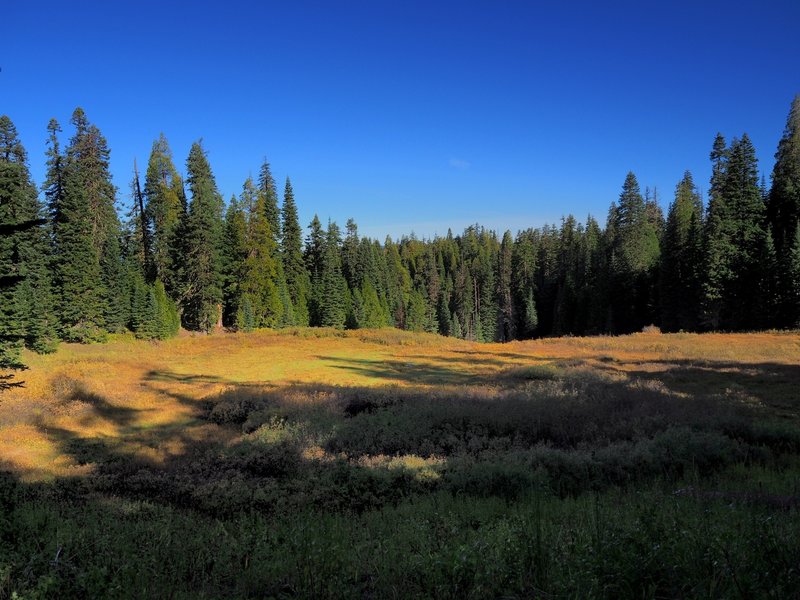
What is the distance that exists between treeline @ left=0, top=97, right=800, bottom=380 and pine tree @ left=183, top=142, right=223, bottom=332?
183mm

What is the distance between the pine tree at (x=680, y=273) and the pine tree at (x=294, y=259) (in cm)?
5140

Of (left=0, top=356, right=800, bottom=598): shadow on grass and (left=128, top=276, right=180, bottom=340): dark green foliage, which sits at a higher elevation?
(left=128, top=276, right=180, bottom=340): dark green foliage

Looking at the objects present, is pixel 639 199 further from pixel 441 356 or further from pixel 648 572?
pixel 648 572

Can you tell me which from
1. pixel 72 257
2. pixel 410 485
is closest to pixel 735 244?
pixel 410 485

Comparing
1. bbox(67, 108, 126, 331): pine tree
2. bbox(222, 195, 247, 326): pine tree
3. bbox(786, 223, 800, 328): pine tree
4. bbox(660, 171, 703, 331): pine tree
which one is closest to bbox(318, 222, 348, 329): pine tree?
bbox(222, 195, 247, 326): pine tree

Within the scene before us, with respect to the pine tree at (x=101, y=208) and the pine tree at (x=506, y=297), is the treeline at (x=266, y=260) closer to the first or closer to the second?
the pine tree at (x=101, y=208)

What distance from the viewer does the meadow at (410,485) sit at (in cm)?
398

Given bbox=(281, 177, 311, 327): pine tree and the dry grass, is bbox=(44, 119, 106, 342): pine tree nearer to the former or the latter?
the dry grass

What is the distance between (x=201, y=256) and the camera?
57500 millimetres

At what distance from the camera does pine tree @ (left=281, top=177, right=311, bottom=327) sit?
7256 centimetres

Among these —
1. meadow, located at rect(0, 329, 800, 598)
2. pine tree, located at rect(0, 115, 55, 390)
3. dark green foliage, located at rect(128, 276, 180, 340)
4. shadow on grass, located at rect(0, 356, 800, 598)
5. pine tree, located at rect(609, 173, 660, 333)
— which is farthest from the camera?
pine tree, located at rect(609, 173, 660, 333)

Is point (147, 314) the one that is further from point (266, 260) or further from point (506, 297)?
point (506, 297)

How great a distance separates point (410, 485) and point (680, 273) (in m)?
64.7

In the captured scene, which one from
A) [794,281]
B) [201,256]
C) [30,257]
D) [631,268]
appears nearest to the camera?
[30,257]
